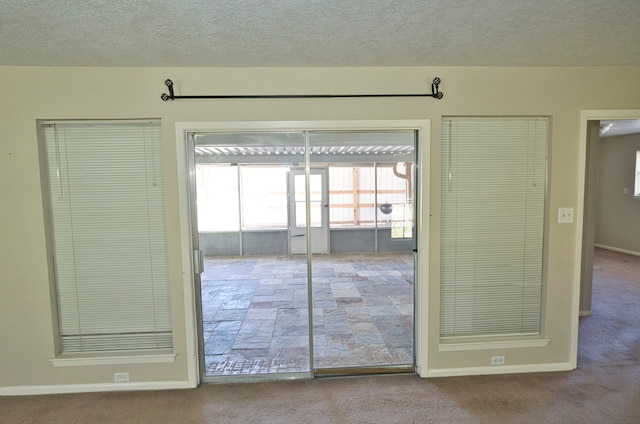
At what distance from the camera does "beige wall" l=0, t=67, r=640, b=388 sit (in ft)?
7.20

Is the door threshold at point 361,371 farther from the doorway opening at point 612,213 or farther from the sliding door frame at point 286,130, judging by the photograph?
the doorway opening at point 612,213

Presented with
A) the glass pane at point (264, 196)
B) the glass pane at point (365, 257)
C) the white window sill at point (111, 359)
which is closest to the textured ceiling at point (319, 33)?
the glass pane at point (365, 257)

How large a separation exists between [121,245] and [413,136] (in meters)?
2.41

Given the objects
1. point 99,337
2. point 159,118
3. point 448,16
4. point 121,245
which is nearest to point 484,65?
point 448,16

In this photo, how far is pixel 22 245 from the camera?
2244 mm

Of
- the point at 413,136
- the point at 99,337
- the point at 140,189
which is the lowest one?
the point at 99,337

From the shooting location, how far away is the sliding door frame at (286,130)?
7.47 ft

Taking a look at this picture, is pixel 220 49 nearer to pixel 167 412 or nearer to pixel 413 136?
pixel 413 136

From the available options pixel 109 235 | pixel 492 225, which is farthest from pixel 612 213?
pixel 109 235

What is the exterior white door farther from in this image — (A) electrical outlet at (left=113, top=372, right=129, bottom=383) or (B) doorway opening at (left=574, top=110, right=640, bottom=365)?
(B) doorway opening at (left=574, top=110, right=640, bottom=365)

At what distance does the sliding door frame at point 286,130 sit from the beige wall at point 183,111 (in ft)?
0.14

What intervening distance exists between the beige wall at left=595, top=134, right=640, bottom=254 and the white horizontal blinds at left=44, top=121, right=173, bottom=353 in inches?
341

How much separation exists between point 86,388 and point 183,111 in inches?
86.8

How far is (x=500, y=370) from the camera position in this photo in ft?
8.14
